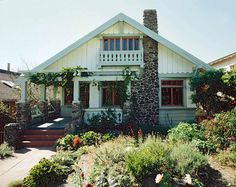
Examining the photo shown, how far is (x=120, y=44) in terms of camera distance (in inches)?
559

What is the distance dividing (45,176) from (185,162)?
3.69 m

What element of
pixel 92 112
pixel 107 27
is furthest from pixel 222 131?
pixel 107 27

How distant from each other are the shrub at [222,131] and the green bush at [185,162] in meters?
2.14

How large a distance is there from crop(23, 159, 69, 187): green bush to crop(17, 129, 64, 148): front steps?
4.39 meters

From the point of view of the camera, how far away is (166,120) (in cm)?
1361

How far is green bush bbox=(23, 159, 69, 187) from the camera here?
564 cm

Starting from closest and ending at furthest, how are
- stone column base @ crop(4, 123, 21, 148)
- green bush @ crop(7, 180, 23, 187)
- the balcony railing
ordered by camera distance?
1. green bush @ crop(7, 180, 23, 187)
2. stone column base @ crop(4, 123, 21, 148)
3. the balcony railing

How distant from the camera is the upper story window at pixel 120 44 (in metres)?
14.2

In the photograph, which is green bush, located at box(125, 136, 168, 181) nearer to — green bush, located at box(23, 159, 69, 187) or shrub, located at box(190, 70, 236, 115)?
green bush, located at box(23, 159, 69, 187)

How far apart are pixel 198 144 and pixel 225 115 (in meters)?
2.11

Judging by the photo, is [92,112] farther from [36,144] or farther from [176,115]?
[176,115]

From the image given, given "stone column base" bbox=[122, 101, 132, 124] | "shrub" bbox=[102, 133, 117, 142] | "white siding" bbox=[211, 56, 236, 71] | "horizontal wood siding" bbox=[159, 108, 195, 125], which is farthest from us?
"white siding" bbox=[211, 56, 236, 71]

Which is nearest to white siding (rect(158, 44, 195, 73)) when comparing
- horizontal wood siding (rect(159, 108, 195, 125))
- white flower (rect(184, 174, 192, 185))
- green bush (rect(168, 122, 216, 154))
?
horizontal wood siding (rect(159, 108, 195, 125))

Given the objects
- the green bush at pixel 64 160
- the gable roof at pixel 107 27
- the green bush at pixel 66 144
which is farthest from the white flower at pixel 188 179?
the gable roof at pixel 107 27
